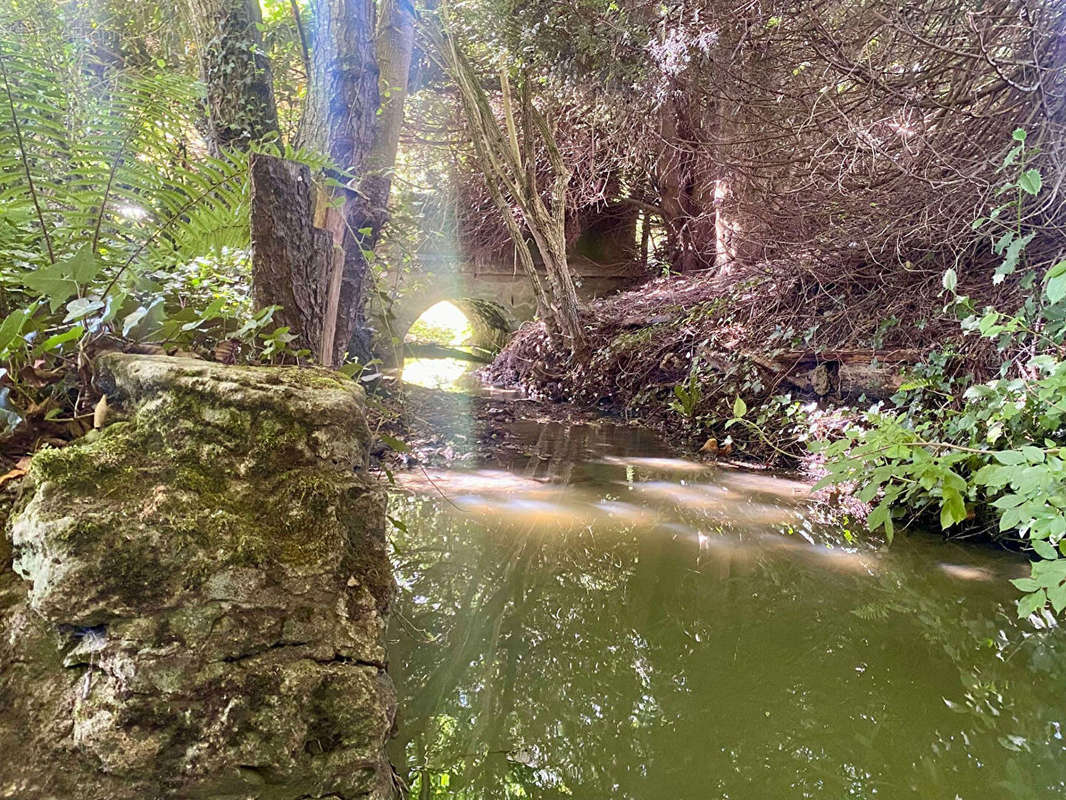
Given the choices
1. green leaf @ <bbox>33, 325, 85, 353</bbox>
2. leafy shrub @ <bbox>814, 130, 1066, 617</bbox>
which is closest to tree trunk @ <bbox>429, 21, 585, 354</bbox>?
leafy shrub @ <bbox>814, 130, 1066, 617</bbox>

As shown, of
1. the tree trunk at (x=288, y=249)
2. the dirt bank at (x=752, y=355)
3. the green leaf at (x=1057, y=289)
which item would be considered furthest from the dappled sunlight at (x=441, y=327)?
the green leaf at (x=1057, y=289)

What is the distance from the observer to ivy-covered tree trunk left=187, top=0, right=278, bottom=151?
4.12 m

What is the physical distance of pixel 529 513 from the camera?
2.88 m

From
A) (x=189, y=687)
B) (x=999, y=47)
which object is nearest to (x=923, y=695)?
(x=189, y=687)

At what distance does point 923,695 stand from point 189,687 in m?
1.64

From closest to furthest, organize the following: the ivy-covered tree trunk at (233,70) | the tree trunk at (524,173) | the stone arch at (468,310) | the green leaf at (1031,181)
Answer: the green leaf at (1031,181) < the ivy-covered tree trunk at (233,70) < the tree trunk at (524,173) < the stone arch at (468,310)

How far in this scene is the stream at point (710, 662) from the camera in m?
1.21

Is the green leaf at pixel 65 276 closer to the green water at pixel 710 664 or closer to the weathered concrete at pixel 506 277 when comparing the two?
the green water at pixel 710 664

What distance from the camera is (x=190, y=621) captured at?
988 mm

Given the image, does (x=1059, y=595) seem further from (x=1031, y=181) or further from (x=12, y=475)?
(x=12, y=475)

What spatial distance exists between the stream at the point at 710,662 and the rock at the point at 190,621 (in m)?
0.33

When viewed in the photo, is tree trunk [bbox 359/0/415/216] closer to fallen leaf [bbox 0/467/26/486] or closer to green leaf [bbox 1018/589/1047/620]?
fallen leaf [bbox 0/467/26/486]

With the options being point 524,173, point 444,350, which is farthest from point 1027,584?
point 444,350

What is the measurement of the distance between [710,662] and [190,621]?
4.21 feet
